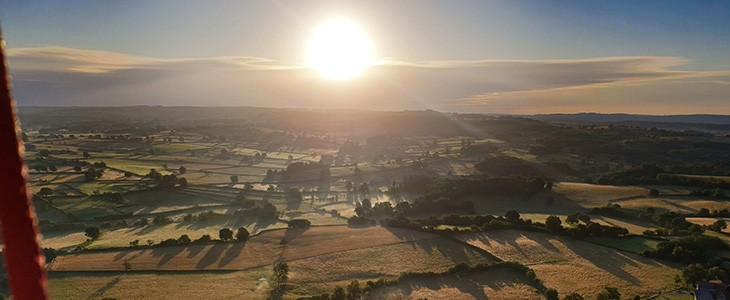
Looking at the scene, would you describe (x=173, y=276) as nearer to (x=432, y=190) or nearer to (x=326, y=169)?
(x=432, y=190)

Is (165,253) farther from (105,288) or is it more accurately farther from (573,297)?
(573,297)

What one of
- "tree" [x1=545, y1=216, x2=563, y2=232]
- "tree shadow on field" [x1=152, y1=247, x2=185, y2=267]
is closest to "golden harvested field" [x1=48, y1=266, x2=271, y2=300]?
"tree shadow on field" [x1=152, y1=247, x2=185, y2=267]

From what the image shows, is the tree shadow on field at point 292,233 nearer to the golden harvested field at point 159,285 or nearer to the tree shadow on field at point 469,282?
the golden harvested field at point 159,285

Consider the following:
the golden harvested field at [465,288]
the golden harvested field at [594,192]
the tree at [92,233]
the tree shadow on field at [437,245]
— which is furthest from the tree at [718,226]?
the tree at [92,233]

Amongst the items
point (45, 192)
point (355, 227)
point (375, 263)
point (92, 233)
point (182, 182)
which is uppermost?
point (45, 192)

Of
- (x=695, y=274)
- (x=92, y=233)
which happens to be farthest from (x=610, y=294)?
(x=92, y=233)

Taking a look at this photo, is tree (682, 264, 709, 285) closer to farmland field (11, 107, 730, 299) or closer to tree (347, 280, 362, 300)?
farmland field (11, 107, 730, 299)
